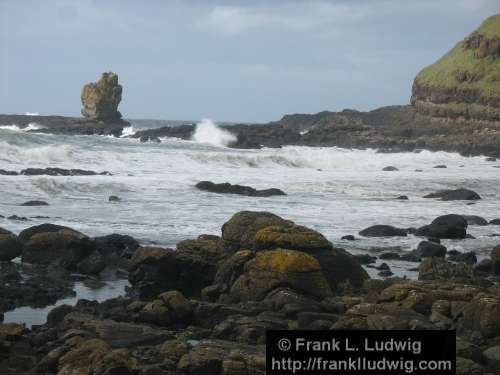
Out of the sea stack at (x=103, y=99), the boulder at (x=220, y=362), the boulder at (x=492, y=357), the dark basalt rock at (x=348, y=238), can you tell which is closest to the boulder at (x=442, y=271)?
the dark basalt rock at (x=348, y=238)

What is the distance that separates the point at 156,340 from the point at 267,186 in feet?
79.1

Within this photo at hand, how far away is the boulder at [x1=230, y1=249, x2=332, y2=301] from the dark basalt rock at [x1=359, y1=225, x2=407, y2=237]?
7049 millimetres

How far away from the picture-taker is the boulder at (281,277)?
40.5 feet

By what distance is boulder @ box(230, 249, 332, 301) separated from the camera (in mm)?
12352

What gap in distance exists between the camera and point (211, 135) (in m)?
73.6

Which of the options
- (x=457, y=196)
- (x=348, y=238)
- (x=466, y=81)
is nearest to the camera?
(x=348, y=238)

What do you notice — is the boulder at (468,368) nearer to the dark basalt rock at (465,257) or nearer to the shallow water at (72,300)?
the shallow water at (72,300)

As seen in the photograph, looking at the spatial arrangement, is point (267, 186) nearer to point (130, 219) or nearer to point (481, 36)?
point (130, 219)

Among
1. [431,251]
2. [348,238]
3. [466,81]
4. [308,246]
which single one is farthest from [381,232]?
[466,81]

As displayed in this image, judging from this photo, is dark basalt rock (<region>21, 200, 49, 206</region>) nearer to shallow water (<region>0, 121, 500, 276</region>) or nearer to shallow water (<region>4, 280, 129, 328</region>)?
shallow water (<region>0, 121, 500, 276</region>)

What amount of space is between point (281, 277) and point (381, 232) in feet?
25.9

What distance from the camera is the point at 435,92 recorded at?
95.0 meters

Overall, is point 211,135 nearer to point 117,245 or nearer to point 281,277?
point 117,245

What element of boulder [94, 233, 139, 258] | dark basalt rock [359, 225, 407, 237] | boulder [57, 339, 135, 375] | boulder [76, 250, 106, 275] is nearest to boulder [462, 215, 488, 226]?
dark basalt rock [359, 225, 407, 237]
